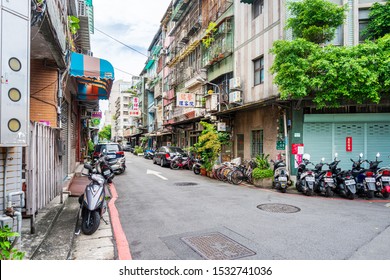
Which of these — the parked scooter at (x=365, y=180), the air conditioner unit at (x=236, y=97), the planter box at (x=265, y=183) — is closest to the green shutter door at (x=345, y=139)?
the parked scooter at (x=365, y=180)

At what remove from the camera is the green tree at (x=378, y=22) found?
35.4 ft

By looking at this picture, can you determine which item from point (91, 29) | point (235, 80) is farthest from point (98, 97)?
point (235, 80)

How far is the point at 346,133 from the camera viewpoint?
38.6 feet

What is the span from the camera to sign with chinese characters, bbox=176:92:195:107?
63.0 feet

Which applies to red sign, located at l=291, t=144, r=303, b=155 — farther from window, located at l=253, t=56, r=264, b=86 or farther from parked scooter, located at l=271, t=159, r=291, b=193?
window, located at l=253, t=56, r=264, b=86

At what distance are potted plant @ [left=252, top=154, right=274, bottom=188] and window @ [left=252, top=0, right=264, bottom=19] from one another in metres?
8.26

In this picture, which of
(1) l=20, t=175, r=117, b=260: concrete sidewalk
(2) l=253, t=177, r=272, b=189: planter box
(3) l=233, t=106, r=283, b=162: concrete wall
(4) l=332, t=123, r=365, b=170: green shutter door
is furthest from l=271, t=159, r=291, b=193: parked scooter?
(1) l=20, t=175, r=117, b=260: concrete sidewalk

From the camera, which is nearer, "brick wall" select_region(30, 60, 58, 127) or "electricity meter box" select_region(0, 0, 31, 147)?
"electricity meter box" select_region(0, 0, 31, 147)

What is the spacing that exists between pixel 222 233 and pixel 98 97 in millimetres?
11316

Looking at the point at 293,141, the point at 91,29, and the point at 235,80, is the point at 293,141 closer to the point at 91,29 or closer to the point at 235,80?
the point at 235,80

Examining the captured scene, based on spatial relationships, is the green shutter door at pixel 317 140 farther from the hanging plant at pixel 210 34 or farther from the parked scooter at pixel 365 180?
the hanging plant at pixel 210 34

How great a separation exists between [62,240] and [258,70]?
1249 cm

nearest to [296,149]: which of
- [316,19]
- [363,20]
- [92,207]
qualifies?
[316,19]

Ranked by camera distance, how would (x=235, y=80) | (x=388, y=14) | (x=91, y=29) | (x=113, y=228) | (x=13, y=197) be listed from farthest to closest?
(x=91, y=29) → (x=235, y=80) → (x=388, y=14) → (x=113, y=228) → (x=13, y=197)
